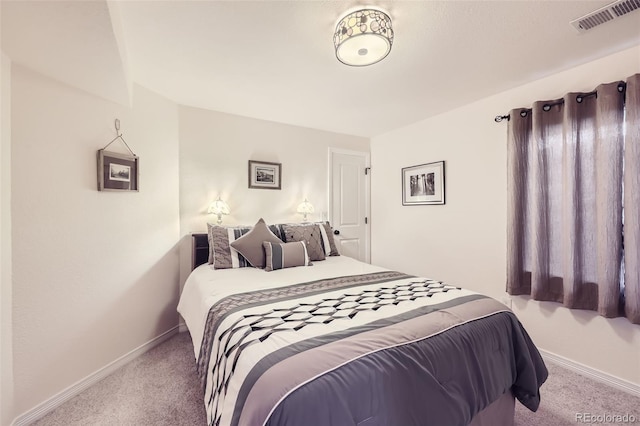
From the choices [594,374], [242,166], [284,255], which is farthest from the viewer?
[242,166]

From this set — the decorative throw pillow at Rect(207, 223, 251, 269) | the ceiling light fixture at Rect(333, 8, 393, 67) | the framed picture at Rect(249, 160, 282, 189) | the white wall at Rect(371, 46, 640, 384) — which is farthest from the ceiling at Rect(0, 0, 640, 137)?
the decorative throw pillow at Rect(207, 223, 251, 269)

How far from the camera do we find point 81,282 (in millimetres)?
1947

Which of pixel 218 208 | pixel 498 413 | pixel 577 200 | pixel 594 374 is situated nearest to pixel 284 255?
pixel 218 208

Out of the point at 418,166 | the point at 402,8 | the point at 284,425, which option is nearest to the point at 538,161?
the point at 418,166

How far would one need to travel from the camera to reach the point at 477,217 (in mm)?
2846

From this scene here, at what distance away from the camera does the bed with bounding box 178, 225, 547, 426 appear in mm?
884

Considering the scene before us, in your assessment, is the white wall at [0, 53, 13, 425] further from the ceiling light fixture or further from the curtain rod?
the curtain rod

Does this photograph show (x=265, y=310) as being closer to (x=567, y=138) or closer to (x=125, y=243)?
(x=125, y=243)

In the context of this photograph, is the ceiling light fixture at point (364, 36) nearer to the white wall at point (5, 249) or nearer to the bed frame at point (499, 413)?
the white wall at point (5, 249)

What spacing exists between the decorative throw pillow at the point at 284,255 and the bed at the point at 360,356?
0.55 m

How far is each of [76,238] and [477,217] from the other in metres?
3.53

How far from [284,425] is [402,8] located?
2.01 meters

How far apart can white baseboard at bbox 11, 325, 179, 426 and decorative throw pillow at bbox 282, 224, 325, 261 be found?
62.7 inches

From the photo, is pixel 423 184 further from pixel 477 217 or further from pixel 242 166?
pixel 242 166
